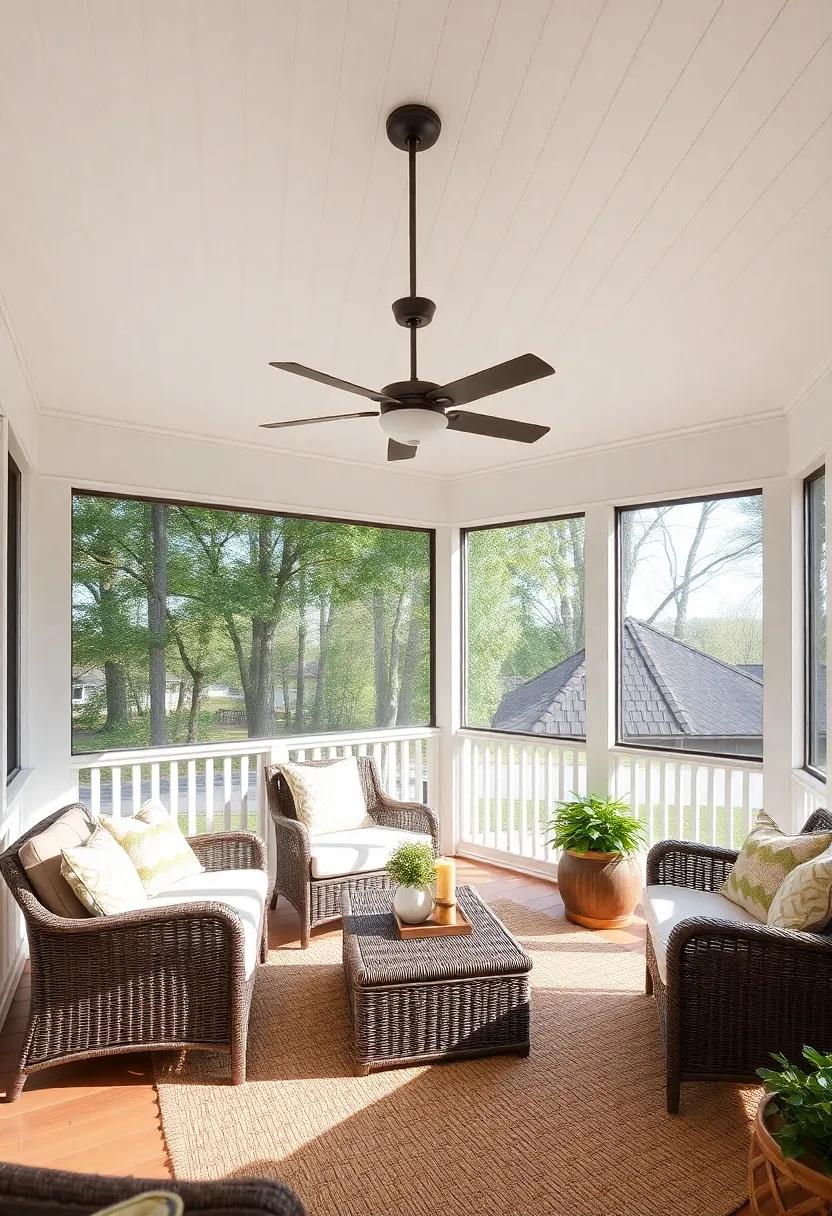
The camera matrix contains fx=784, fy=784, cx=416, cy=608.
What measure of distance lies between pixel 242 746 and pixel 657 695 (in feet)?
8.42

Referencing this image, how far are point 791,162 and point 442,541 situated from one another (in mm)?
3848

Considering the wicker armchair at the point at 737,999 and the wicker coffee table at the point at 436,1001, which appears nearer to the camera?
the wicker armchair at the point at 737,999

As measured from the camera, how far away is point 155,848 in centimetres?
327

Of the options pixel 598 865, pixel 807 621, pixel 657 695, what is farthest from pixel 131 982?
pixel 807 621

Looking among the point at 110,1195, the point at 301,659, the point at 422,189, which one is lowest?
the point at 110,1195

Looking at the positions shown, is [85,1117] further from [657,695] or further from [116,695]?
[657,695]

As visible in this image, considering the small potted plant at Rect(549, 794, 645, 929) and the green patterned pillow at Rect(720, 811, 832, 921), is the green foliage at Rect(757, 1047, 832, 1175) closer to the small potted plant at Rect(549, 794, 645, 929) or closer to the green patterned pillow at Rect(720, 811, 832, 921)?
the green patterned pillow at Rect(720, 811, 832, 921)

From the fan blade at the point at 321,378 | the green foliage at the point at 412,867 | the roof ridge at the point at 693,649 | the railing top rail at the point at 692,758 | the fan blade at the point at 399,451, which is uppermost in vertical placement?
the fan blade at the point at 321,378

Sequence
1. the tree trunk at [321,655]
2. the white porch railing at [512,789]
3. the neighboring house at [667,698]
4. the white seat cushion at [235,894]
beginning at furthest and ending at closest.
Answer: the tree trunk at [321,655] → the white porch railing at [512,789] → the neighboring house at [667,698] → the white seat cushion at [235,894]

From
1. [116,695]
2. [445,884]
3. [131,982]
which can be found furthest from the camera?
[116,695]

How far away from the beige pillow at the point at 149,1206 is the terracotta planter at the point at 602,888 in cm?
349

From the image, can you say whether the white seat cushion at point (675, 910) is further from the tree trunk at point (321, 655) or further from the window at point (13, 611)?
the window at point (13, 611)

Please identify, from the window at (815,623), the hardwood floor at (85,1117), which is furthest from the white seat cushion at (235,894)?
the window at (815,623)

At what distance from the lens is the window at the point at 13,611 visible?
3846 mm
